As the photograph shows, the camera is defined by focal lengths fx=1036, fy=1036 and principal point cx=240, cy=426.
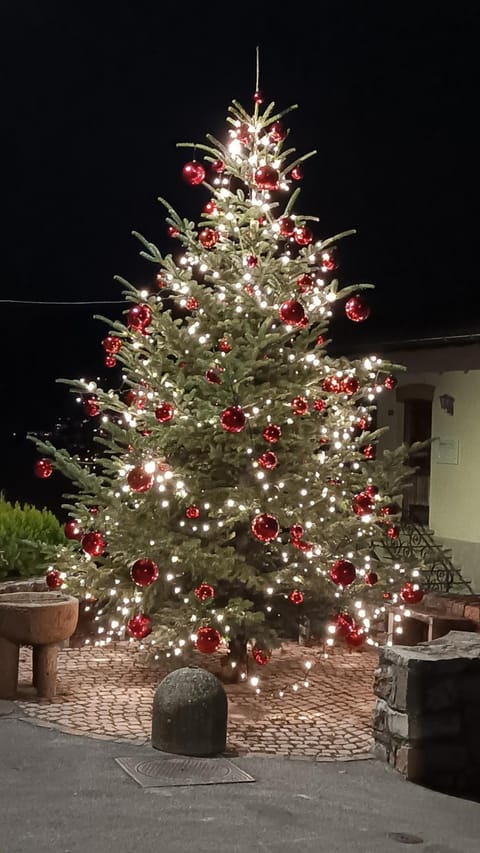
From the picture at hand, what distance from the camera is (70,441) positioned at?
26203mm

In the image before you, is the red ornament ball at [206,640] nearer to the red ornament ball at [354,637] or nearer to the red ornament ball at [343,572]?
the red ornament ball at [343,572]

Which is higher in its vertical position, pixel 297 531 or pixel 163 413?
pixel 163 413

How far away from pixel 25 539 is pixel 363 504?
4569 millimetres

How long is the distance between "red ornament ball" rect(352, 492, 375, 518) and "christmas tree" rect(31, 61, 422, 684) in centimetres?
2

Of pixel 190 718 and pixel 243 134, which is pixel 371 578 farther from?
pixel 243 134

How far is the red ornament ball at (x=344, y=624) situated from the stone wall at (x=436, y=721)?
171 centimetres

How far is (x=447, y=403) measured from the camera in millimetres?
14641

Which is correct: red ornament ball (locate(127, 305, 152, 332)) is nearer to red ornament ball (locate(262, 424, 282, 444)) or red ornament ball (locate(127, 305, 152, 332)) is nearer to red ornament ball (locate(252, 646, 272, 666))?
red ornament ball (locate(262, 424, 282, 444))

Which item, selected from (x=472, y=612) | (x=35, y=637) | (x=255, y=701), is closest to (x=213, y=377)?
(x=35, y=637)

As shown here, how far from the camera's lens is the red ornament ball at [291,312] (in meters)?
8.44

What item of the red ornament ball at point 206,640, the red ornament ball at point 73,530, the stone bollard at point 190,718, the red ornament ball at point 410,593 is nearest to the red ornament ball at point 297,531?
the red ornament ball at point 206,640

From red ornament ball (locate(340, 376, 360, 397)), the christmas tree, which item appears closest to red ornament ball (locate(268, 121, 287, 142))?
the christmas tree

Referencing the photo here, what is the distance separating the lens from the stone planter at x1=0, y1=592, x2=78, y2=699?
336 inches

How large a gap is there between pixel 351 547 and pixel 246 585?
42.7 inches
